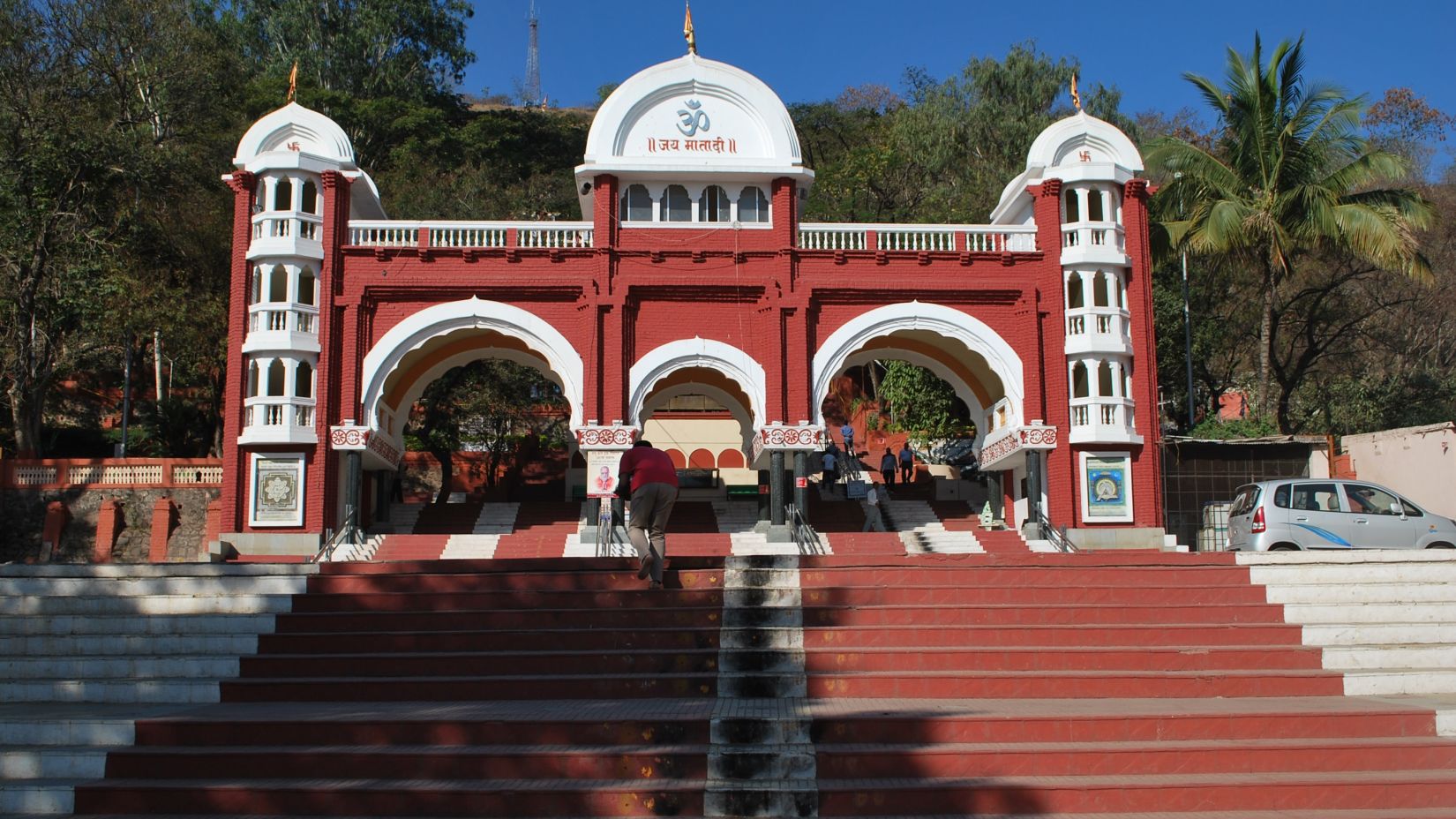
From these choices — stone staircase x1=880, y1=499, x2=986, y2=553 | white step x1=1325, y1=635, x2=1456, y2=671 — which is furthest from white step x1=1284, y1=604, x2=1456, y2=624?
stone staircase x1=880, y1=499, x2=986, y2=553

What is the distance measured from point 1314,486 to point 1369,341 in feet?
80.2

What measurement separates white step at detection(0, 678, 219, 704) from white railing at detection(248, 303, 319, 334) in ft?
38.4

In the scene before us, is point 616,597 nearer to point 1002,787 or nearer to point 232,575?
point 232,575

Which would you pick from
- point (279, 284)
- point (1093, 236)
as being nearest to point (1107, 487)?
point (1093, 236)

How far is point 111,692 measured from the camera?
12.0 meters

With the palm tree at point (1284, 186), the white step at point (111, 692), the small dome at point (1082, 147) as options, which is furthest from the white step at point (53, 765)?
the palm tree at point (1284, 186)

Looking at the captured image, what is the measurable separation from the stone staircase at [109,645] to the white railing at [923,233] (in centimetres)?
1337

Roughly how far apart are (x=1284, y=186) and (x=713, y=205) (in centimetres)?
1296

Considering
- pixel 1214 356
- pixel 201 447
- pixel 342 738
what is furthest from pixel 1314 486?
pixel 201 447

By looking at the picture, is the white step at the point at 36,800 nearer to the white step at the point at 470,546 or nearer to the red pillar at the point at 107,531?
the white step at the point at 470,546

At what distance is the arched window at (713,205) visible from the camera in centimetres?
2470

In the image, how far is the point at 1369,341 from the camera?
3941 cm

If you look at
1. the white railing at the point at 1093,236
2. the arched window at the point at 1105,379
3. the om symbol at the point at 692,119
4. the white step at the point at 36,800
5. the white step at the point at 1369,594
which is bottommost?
the white step at the point at 36,800

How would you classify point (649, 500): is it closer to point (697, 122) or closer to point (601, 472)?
point (601, 472)
